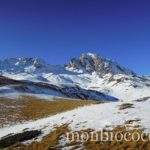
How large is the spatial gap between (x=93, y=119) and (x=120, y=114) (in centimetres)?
314

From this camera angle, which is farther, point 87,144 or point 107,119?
point 107,119

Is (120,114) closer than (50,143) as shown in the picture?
No

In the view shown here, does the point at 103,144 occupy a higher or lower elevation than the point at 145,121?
lower

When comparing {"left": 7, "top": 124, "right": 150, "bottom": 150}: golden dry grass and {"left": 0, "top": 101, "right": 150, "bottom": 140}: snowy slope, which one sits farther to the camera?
{"left": 0, "top": 101, "right": 150, "bottom": 140}: snowy slope

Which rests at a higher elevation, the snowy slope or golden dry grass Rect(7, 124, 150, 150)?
the snowy slope

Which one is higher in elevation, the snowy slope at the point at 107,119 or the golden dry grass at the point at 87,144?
the snowy slope at the point at 107,119

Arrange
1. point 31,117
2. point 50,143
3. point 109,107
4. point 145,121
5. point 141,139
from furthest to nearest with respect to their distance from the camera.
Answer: point 31,117
point 109,107
point 145,121
point 50,143
point 141,139

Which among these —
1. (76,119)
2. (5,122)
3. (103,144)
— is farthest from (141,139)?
(5,122)

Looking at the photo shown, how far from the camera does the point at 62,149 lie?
26609 mm

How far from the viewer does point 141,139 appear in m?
25.9

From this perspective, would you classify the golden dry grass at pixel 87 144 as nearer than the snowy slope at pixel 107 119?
Yes

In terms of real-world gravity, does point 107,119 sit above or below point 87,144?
above

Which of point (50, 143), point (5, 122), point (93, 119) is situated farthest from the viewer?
point (5, 122)

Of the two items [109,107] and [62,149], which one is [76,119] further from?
[62,149]
